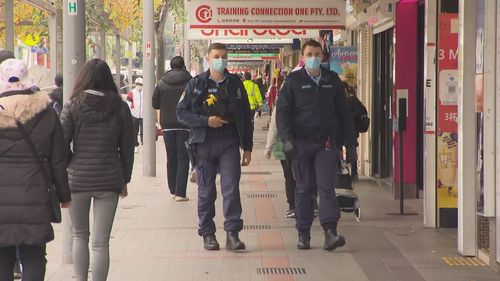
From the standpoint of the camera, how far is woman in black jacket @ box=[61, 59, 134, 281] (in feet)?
24.6

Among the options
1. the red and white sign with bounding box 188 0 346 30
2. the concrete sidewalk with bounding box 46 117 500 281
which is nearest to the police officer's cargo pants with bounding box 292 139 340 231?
the concrete sidewalk with bounding box 46 117 500 281

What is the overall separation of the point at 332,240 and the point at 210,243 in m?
1.17

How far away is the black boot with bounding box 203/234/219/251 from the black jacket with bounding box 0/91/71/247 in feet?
11.7

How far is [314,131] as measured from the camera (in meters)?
9.89

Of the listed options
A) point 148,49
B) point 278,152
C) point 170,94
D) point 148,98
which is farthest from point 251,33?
point 278,152

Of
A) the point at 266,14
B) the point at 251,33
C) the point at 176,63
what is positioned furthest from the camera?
the point at 251,33

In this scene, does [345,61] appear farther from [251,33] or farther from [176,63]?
[176,63]

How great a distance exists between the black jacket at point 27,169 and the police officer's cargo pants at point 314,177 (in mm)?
3670

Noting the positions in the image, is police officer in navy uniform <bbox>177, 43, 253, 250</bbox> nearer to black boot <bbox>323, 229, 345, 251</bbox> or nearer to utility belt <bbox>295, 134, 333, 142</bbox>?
utility belt <bbox>295, 134, 333, 142</bbox>

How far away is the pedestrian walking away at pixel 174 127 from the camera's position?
47.3 ft

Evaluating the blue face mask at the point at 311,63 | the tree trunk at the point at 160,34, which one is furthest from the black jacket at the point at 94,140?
the tree trunk at the point at 160,34

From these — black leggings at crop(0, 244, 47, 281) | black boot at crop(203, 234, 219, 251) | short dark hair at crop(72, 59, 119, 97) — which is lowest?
black boot at crop(203, 234, 219, 251)

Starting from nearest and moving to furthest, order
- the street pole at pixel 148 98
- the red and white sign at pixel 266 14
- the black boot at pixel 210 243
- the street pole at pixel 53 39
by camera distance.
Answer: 1. the black boot at pixel 210 243
2. the street pole at pixel 53 39
3. the red and white sign at pixel 266 14
4. the street pole at pixel 148 98

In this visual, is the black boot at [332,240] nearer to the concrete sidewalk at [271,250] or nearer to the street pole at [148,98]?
the concrete sidewalk at [271,250]
